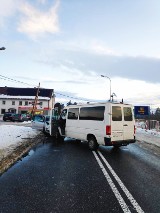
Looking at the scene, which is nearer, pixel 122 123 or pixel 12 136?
pixel 122 123

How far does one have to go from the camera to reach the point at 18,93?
290 feet

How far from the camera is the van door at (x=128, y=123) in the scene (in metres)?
12.2

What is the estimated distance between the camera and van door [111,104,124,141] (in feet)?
38.3

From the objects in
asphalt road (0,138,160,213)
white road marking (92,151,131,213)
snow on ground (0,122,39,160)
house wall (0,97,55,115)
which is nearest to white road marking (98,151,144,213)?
asphalt road (0,138,160,213)

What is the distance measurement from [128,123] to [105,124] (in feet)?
4.66

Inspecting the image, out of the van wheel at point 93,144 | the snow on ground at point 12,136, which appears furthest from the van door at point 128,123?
Result: the snow on ground at point 12,136

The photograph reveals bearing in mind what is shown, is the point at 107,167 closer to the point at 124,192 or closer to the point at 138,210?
the point at 124,192

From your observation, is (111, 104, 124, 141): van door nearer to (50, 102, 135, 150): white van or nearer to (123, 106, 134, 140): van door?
(50, 102, 135, 150): white van

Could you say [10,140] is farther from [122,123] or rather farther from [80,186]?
[80,186]

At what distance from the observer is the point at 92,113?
12.6 metres

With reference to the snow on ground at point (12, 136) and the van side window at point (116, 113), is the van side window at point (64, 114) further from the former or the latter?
the van side window at point (116, 113)

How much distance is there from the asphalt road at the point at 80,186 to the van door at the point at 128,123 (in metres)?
2.73

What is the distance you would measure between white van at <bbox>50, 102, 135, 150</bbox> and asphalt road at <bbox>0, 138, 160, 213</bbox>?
7.26ft

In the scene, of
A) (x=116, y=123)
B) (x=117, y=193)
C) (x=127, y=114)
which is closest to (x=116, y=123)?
(x=116, y=123)
